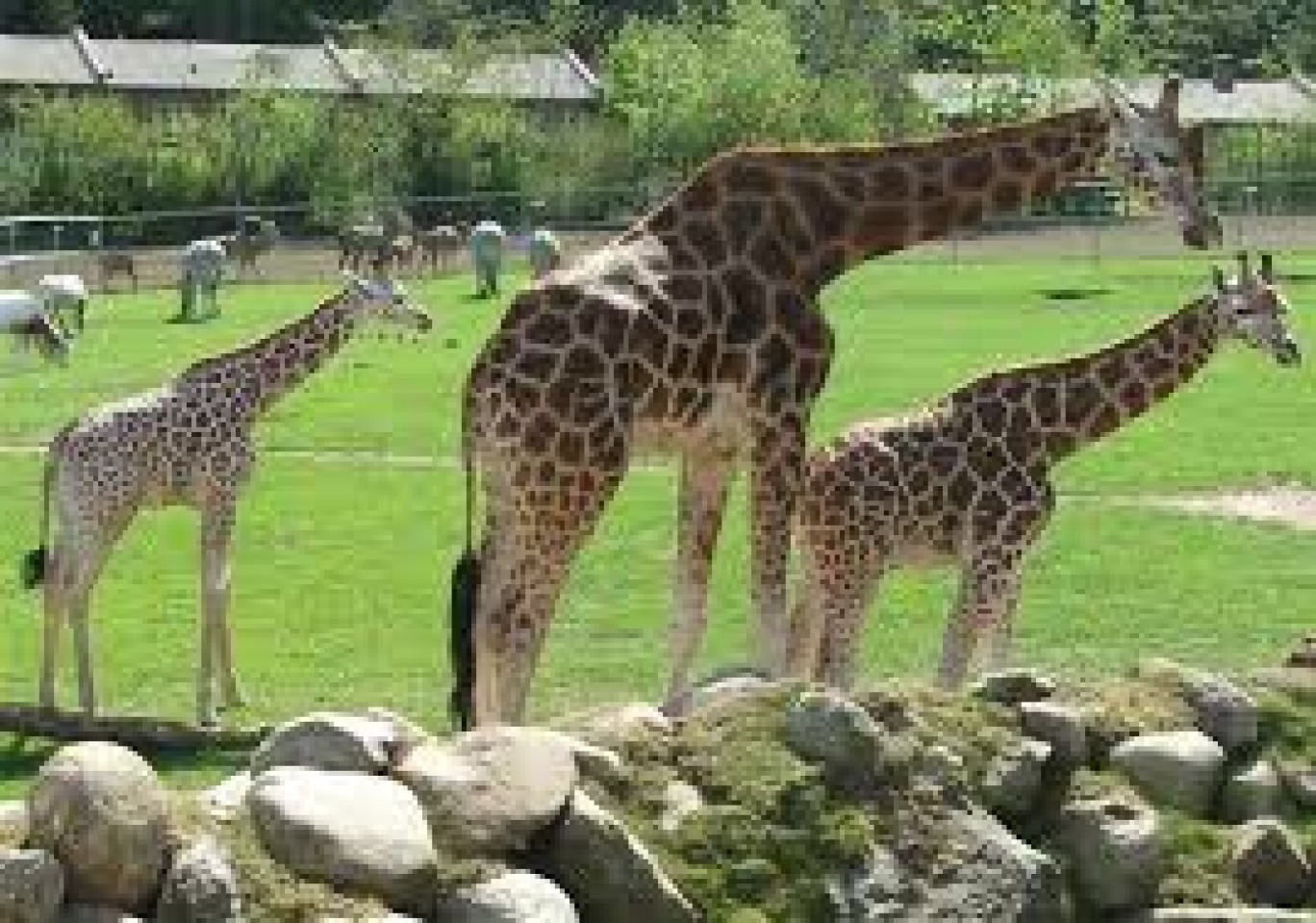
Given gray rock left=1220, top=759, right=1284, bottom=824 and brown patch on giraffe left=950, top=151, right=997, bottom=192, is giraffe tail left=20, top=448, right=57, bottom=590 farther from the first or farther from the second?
gray rock left=1220, top=759, right=1284, bottom=824

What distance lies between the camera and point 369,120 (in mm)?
66562

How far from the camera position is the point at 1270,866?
7184 millimetres

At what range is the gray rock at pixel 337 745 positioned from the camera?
6.39 meters

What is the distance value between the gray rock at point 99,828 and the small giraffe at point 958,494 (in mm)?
5077

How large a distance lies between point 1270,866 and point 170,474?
7.60 m

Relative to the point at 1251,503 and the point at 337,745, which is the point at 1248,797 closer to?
the point at 337,745

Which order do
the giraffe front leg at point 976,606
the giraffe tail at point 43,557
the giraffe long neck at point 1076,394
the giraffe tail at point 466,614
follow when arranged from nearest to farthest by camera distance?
1. the giraffe tail at point 466,614
2. the giraffe front leg at point 976,606
3. the giraffe long neck at point 1076,394
4. the giraffe tail at point 43,557

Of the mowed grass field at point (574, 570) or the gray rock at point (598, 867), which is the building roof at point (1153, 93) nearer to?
the mowed grass field at point (574, 570)

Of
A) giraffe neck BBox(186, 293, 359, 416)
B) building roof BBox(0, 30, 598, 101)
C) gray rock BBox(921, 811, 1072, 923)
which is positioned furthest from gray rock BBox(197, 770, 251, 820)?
building roof BBox(0, 30, 598, 101)

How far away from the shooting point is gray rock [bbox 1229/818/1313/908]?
7.13 m

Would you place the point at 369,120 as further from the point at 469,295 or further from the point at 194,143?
the point at 469,295

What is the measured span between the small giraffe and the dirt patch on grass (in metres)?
8.69

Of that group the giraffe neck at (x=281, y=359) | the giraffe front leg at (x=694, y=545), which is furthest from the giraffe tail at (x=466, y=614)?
the giraffe neck at (x=281, y=359)

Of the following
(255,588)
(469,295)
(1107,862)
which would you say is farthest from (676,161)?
(1107,862)
